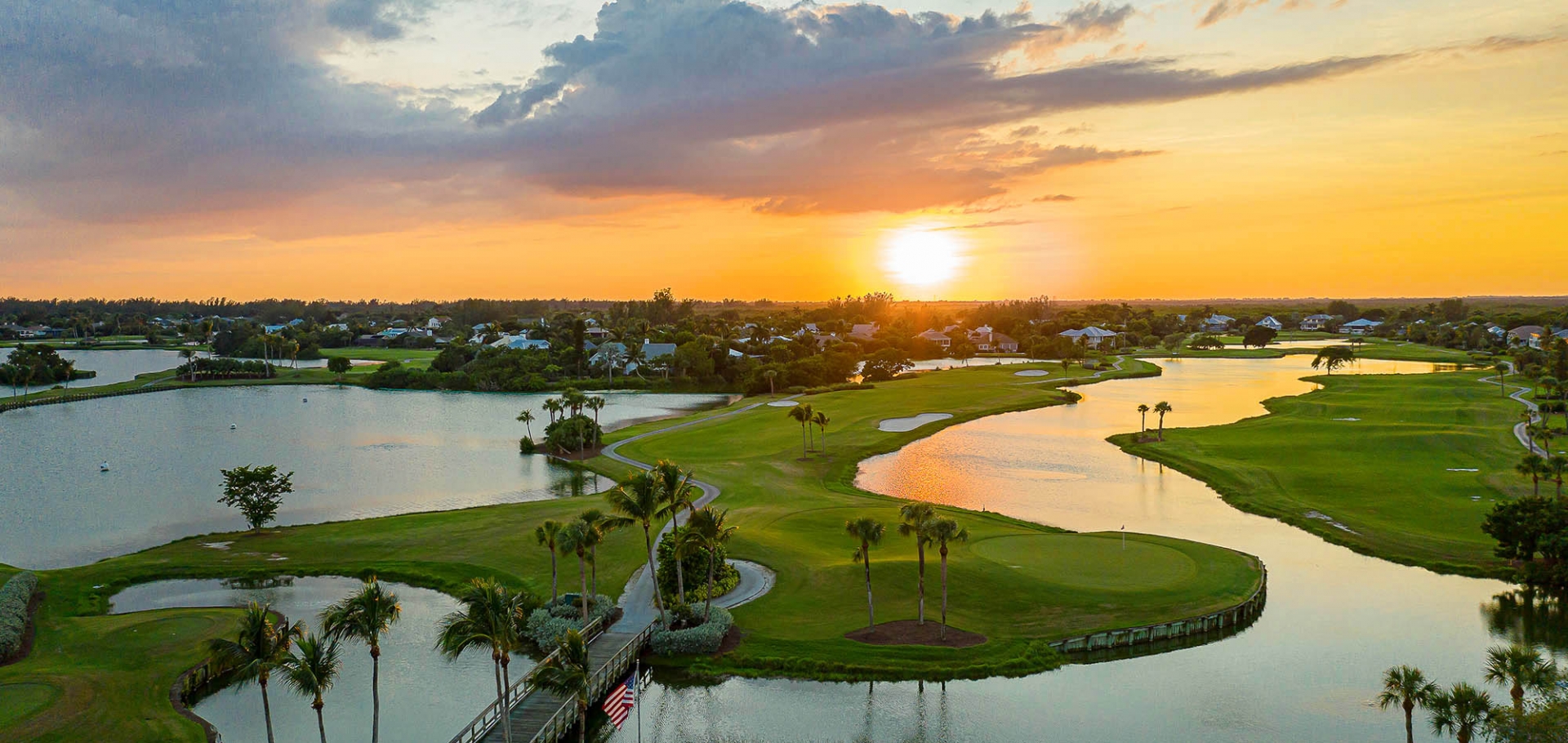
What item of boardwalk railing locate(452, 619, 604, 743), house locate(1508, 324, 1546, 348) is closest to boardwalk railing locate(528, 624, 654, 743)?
boardwalk railing locate(452, 619, 604, 743)

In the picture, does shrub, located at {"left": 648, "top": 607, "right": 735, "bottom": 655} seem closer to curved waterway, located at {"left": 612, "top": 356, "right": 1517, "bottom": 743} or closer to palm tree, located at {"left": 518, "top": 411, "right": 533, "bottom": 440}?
curved waterway, located at {"left": 612, "top": 356, "right": 1517, "bottom": 743}

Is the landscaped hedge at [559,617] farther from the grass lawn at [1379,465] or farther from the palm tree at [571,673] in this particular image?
the grass lawn at [1379,465]

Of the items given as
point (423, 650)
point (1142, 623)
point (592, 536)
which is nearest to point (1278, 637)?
point (1142, 623)

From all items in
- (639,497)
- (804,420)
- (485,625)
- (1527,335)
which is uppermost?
(639,497)

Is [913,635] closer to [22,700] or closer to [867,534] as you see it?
[867,534]

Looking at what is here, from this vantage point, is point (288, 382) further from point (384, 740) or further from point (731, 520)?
point (384, 740)

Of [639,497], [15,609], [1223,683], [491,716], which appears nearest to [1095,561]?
[1223,683]
